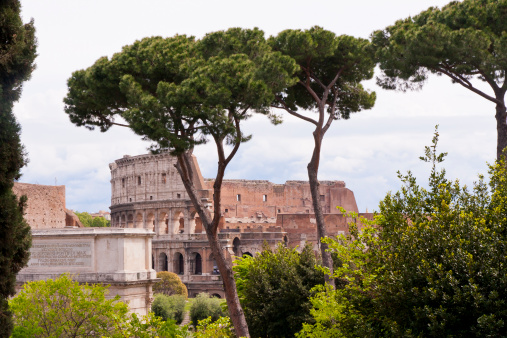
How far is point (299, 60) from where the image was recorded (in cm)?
1440

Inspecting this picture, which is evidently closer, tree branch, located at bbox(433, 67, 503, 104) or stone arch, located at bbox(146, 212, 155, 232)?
tree branch, located at bbox(433, 67, 503, 104)

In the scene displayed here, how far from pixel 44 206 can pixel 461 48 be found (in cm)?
2573

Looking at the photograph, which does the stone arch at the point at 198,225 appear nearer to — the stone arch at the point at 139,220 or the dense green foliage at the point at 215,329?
the stone arch at the point at 139,220

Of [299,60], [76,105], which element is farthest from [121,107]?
[299,60]

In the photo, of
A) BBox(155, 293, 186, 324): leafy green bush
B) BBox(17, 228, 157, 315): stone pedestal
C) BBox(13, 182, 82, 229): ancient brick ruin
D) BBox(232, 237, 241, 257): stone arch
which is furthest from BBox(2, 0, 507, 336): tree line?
BBox(232, 237, 241, 257): stone arch

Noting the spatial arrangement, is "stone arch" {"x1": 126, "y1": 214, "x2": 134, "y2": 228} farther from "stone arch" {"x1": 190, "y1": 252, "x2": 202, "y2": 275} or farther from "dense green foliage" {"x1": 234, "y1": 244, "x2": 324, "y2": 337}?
"dense green foliage" {"x1": 234, "y1": 244, "x2": 324, "y2": 337}

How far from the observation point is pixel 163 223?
54344mm

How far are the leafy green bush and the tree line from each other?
51.5 feet

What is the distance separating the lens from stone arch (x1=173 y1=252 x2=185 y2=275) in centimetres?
4994

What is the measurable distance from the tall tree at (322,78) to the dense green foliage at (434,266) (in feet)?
15.1

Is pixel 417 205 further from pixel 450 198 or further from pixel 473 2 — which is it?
pixel 473 2

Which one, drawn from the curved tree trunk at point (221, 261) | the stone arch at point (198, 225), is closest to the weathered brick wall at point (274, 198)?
the stone arch at point (198, 225)

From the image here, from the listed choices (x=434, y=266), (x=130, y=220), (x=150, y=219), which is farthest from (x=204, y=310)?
(x=130, y=220)

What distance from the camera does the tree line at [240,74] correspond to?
39.3 feet
